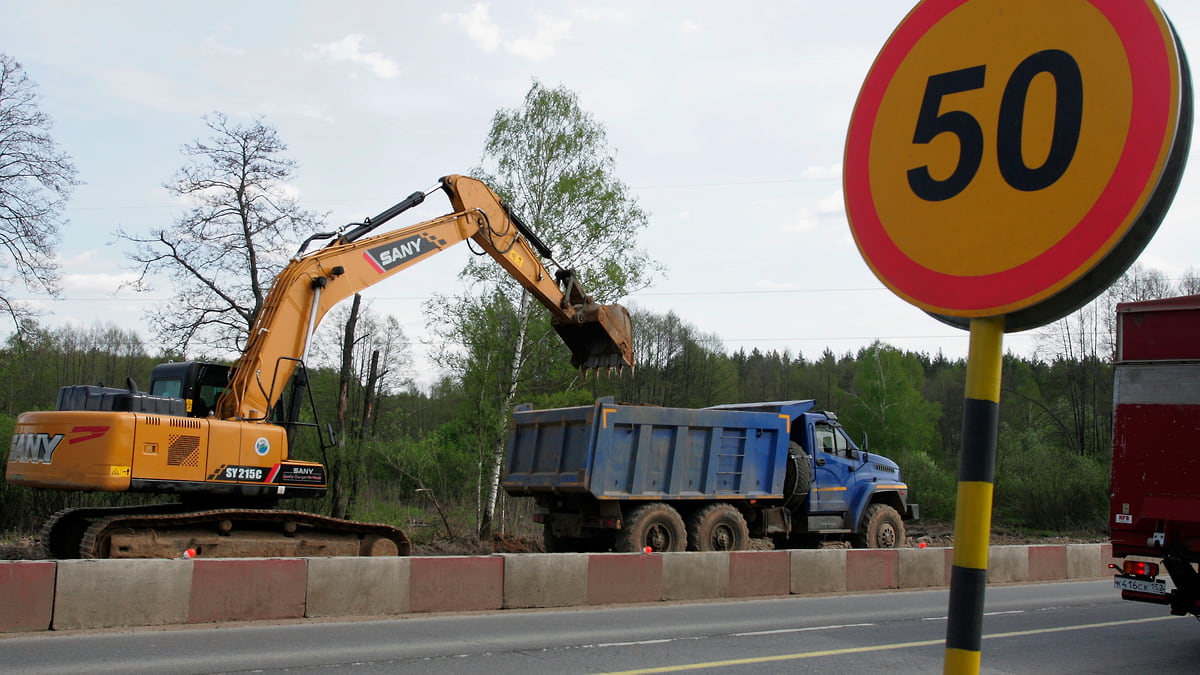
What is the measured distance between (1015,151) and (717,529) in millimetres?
14956

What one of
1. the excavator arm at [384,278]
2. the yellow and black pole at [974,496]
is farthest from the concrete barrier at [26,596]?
the yellow and black pole at [974,496]

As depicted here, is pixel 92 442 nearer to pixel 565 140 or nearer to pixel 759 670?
pixel 759 670

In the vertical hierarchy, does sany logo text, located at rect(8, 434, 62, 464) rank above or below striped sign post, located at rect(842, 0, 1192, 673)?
below

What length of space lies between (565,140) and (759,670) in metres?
20.9

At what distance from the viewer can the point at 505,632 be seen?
1003cm

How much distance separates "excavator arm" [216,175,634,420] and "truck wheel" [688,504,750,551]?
3.08 meters

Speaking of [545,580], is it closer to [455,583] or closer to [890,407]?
[455,583]

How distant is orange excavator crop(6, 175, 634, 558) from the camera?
1162 cm

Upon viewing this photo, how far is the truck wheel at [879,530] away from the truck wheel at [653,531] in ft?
15.7

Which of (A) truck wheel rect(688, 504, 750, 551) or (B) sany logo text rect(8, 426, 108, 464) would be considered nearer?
(B) sany logo text rect(8, 426, 108, 464)

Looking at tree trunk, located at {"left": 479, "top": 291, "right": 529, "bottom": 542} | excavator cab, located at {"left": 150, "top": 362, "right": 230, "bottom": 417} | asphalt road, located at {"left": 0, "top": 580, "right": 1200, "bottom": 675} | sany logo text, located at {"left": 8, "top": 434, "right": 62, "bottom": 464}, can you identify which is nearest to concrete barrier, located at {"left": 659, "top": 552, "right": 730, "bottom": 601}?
asphalt road, located at {"left": 0, "top": 580, "right": 1200, "bottom": 675}

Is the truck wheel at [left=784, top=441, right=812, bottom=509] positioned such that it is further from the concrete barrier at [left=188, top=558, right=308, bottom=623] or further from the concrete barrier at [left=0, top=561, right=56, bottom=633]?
the concrete barrier at [left=0, top=561, right=56, bottom=633]

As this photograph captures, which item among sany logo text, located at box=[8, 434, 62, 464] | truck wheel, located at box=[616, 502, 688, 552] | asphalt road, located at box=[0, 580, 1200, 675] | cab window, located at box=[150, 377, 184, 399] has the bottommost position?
asphalt road, located at box=[0, 580, 1200, 675]

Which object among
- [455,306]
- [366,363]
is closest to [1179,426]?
[455,306]
